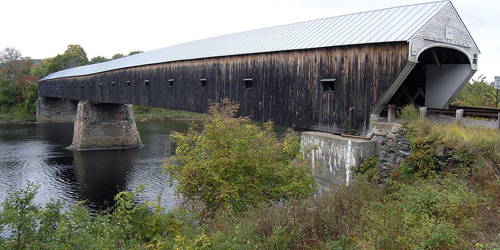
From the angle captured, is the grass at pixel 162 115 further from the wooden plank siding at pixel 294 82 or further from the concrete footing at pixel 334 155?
the concrete footing at pixel 334 155

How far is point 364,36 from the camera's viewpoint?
967 cm

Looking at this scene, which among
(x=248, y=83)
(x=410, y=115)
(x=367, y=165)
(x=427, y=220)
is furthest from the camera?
(x=248, y=83)

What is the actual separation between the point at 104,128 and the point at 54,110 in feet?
76.5

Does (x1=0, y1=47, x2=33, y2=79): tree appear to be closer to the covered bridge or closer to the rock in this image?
the covered bridge

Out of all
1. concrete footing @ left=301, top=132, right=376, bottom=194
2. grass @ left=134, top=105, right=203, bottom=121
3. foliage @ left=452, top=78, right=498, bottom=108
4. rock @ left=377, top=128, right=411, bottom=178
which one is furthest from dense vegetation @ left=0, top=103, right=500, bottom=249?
grass @ left=134, top=105, right=203, bottom=121

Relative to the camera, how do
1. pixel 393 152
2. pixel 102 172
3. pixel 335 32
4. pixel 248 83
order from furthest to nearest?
pixel 102 172 < pixel 248 83 < pixel 335 32 < pixel 393 152

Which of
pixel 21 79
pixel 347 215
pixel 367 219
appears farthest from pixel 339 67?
pixel 21 79

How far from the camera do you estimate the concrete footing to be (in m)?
8.48

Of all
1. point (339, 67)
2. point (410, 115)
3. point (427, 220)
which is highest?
point (339, 67)

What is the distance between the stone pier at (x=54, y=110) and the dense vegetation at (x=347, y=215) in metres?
43.5

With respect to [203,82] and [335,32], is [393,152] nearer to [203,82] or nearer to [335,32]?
[335,32]

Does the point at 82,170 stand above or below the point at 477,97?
below

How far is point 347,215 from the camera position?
557 centimetres

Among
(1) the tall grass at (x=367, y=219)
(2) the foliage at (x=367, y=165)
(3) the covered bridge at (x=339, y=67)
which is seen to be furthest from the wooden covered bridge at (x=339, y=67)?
(1) the tall grass at (x=367, y=219)
